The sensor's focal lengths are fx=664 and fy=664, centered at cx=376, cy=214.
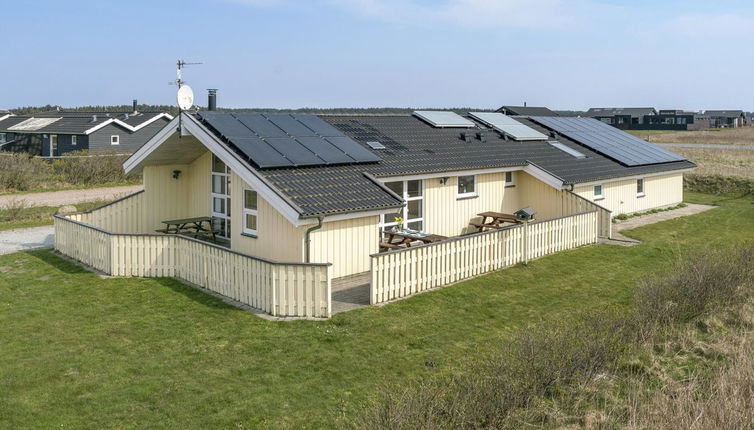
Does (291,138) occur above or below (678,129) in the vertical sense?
below

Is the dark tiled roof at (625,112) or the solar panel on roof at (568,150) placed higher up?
the dark tiled roof at (625,112)

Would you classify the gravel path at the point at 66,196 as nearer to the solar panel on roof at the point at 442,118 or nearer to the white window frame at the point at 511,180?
the solar panel on roof at the point at 442,118

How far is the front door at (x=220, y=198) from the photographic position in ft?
59.7

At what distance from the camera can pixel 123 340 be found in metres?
11.3

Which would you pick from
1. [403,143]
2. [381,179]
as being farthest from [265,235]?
[403,143]

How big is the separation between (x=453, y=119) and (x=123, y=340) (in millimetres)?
16303

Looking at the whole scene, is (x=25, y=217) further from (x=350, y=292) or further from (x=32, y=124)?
(x=32, y=124)

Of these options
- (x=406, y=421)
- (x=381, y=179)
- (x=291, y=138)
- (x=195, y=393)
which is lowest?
(x=195, y=393)

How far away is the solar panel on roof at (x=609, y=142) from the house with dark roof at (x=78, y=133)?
39049mm

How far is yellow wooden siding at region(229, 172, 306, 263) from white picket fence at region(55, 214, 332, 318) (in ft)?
4.36

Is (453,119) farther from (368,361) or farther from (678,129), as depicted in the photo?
(678,129)

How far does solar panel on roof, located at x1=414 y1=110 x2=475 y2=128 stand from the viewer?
931 inches

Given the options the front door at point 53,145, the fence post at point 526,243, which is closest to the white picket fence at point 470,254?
the fence post at point 526,243

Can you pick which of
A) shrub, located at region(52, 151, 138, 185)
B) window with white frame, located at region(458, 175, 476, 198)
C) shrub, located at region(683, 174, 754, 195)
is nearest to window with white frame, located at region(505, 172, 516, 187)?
window with white frame, located at region(458, 175, 476, 198)
